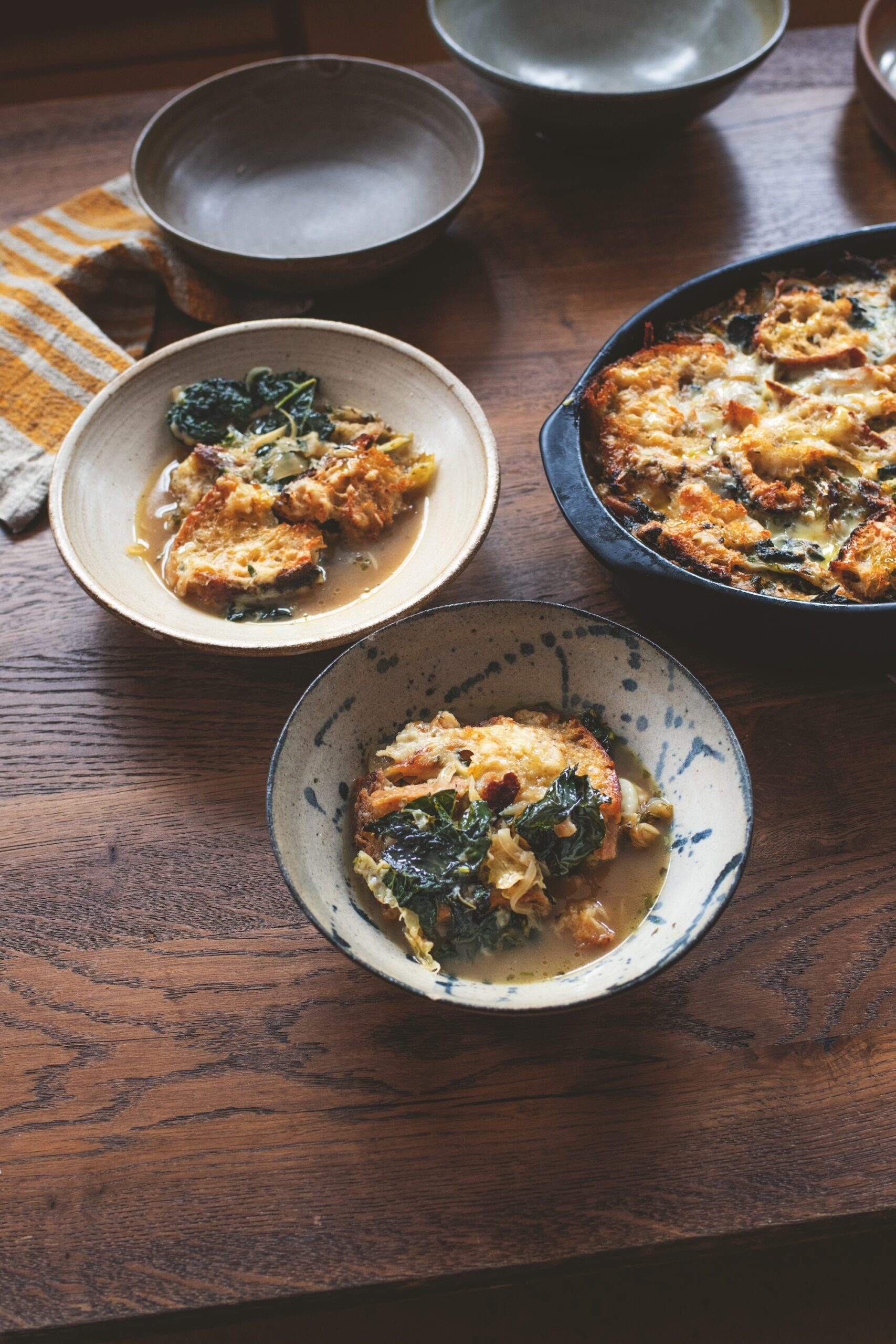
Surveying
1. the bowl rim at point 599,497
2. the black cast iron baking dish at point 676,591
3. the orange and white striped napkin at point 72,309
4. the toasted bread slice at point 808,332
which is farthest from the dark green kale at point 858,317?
the orange and white striped napkin at point 72,309

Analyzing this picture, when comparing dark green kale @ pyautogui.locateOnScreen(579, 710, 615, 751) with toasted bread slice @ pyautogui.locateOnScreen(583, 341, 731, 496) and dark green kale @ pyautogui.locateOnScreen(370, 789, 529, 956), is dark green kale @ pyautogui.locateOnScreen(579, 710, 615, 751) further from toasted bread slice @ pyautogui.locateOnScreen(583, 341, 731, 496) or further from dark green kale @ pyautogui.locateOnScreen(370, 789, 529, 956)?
toasted bread slice @ pyautogui.locateOnScreen(583, 341, 731, 496)

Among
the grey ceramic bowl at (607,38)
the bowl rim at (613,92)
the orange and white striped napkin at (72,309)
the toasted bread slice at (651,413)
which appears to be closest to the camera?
the toasted bread slice at (651,413)

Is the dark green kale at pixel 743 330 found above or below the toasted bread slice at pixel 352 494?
above

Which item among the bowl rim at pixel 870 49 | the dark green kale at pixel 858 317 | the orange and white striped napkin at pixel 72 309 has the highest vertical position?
the bowl rim at pixel 870 49

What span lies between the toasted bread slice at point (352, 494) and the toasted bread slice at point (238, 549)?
31 millimetres

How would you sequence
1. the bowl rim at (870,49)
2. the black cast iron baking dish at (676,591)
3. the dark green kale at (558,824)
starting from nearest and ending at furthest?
the dark green kale at (558,824), the black cast iron baking dish at (676,591), the bowl rim at (870,49)

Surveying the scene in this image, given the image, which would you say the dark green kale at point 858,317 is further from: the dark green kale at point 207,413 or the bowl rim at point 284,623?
the dark green kale at point 207,413

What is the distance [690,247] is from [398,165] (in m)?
0.80

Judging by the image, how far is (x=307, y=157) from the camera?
2693 mm

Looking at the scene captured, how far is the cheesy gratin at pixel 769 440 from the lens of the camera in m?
1.67

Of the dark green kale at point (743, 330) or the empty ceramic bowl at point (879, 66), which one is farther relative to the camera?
the empty ceramic bowl at point (879, 66)

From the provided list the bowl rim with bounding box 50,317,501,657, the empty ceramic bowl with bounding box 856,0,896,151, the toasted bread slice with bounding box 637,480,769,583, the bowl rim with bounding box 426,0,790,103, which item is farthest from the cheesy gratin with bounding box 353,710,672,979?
the empty ceramic bowl with bounding box 856,0,896,151

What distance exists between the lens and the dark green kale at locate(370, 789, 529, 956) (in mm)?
1373

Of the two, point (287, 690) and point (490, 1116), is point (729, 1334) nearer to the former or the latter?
point (490, 1116)
